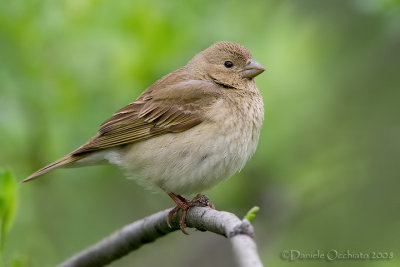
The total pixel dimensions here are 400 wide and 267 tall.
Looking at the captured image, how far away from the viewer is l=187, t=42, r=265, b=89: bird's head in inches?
244

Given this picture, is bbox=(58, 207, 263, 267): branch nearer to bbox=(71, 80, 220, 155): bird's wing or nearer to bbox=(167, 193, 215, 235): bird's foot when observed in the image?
bbox=(167, 193, 215, 235): bird's foot

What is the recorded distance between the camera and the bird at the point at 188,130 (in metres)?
5.56

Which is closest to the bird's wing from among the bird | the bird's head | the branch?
the bird

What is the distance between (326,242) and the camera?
8.27 meters

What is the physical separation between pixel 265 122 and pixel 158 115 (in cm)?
159

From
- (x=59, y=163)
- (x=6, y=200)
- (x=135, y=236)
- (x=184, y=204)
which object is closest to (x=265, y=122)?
(x=184, y=204)

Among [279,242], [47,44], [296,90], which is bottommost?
[279,242]

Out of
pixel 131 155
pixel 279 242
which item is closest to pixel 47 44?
pixel 131 155

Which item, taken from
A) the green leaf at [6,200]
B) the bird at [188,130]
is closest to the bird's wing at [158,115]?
the bird at [188,130]

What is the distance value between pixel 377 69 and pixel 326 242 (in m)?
Answer: 1.95

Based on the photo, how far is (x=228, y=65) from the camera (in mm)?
6332

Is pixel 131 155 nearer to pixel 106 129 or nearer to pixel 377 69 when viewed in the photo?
pixel 106 129

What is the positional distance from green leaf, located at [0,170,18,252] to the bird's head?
232cm

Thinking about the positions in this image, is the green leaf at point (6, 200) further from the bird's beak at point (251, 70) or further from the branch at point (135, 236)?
the bird's beak at point (251, 70)
